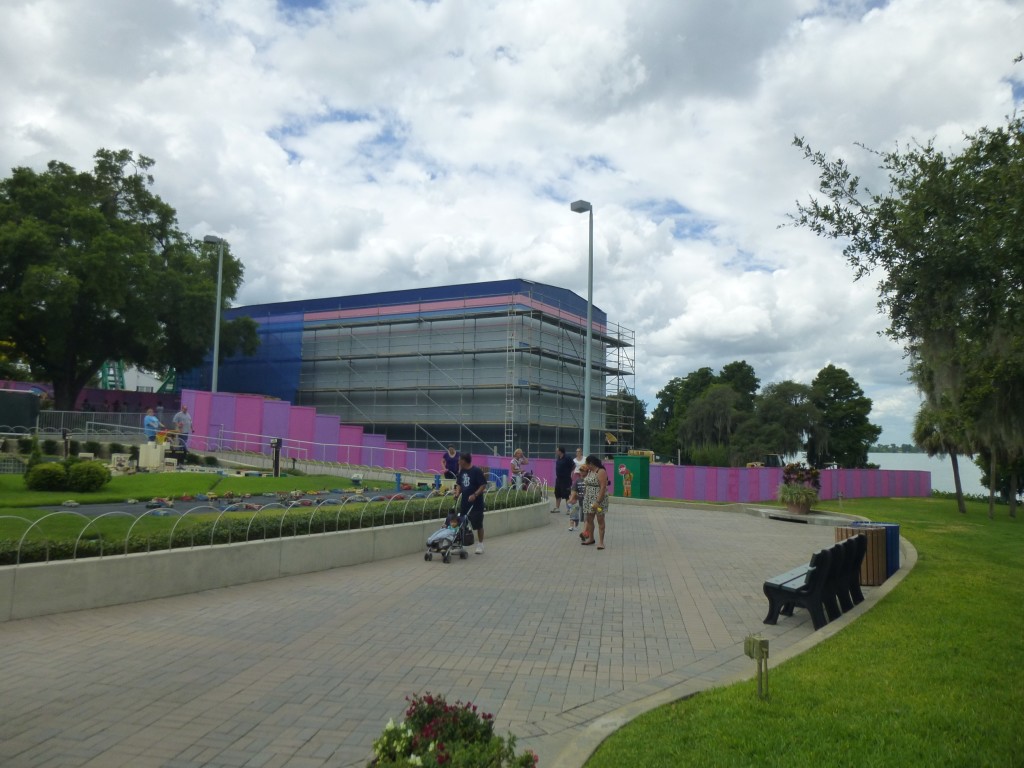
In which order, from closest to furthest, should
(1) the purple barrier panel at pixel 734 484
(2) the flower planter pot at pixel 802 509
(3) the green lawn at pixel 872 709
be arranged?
(3) the green lawn at pixel 872 709 → (2) the flower planter pot at pixel 802 509 → (1) the purple barrier panel at pixel 734 484

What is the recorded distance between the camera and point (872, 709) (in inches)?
207

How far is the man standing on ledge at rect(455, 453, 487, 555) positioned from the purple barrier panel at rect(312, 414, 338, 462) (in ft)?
61.7

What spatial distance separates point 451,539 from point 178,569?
430cm

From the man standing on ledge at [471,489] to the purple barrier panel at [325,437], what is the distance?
18813 mm

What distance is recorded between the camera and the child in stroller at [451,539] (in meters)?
12.3

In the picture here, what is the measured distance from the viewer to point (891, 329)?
9.09 meters

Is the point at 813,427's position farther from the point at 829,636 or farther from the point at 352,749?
the point at 352,749

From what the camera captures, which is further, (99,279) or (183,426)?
(99,279)

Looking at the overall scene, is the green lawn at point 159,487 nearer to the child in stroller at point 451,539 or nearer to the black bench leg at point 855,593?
the child in stroller at point 451,539

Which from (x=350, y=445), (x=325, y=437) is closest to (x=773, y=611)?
(x=350, y=445)

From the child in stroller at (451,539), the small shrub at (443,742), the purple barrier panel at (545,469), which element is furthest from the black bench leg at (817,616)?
the purple barrier panel at (545,469)

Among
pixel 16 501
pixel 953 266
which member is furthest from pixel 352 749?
pixel 16 501

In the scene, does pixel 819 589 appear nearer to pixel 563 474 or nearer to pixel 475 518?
pixel 475 518

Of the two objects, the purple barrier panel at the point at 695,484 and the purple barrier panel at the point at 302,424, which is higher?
the purple barrier panel at the point at 302,424
